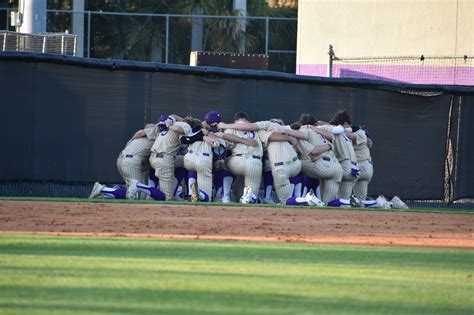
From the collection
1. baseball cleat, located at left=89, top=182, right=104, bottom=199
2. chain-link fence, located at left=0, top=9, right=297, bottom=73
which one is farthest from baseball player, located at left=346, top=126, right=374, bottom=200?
chain-link fence, located at left=0, top=9, right=297, bottom=73

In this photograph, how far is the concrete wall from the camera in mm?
29031

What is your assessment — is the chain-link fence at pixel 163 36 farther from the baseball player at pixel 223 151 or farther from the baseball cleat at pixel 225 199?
the baseball cleat at pixel 225 199

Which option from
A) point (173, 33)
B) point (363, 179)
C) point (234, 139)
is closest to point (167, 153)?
point (234, 139)

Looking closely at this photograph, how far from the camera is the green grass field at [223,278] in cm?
824

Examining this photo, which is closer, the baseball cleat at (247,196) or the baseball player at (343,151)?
the baseball cleat at (247,196)

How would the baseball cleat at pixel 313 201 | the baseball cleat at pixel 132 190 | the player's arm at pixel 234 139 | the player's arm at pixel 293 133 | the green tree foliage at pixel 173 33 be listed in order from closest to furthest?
1. the baseball cleat at pixel 313 201
2. the baseball cleat at pixel 132 190
3. the player's arm at pixel 234 139
4. the player's arm at pixel 293 133
5. the green tree foliage at pixel 173 33

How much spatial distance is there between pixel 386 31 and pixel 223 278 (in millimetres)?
21838

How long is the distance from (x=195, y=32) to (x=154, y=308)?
29.6 meters

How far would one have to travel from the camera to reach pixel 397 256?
11.5 metres

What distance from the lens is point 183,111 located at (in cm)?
2031

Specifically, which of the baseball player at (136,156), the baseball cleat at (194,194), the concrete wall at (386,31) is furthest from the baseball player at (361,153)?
the concrete wall at (386,31)

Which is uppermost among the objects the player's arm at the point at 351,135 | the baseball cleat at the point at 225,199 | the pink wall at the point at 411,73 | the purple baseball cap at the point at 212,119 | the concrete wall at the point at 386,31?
the concrete wall at the point at 386,31

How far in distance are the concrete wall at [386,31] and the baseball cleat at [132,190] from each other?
1290 cm

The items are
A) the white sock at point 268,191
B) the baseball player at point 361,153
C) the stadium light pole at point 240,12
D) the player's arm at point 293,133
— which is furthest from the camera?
the stadium light pole at point 240,12
